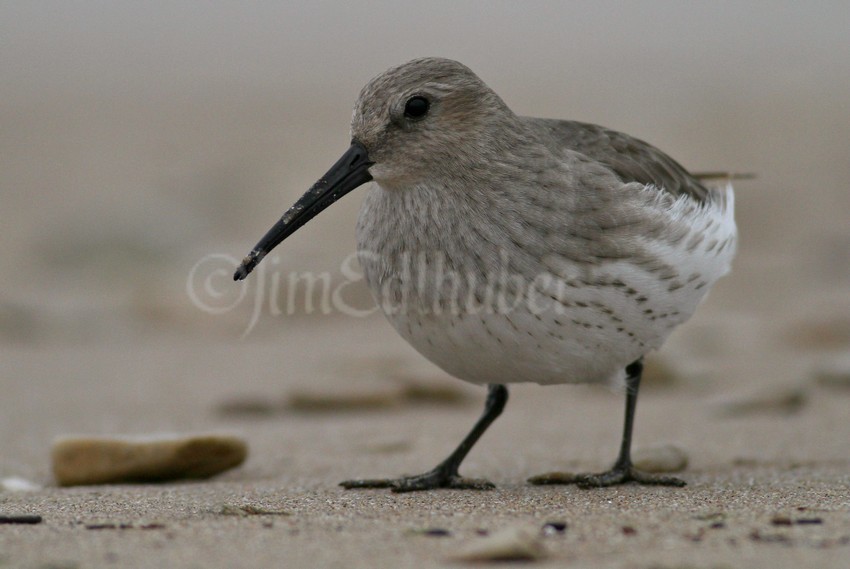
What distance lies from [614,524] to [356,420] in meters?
3.20

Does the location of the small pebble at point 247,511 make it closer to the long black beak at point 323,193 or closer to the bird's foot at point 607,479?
the long black beak at point 323,193

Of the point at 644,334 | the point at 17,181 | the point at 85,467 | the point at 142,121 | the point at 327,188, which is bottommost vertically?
the point at 85,467

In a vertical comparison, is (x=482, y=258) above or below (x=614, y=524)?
above

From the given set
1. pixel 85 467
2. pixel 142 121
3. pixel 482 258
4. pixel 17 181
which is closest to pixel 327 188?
pixel 482 258

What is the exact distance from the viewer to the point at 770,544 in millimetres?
3266

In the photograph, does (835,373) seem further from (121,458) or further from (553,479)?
(121,458)

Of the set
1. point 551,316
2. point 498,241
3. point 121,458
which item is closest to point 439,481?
point 551,316

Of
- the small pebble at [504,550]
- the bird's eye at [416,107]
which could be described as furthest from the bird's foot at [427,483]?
the small pebble at [504,550]

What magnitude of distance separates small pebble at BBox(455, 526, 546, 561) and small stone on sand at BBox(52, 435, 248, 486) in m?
2.13

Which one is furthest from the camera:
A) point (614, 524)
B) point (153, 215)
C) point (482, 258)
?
point (153, 215)

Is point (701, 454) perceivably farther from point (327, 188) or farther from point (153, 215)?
point (153, 215)

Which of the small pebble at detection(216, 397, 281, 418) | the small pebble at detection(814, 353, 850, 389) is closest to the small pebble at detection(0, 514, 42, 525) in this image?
the small pebble at detection(216, 397, 281, 418)

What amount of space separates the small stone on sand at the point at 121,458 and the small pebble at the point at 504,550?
2.13 meters

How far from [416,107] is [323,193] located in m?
0.48
